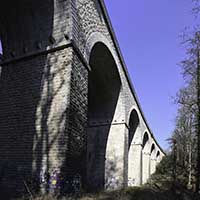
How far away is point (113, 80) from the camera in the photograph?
1208 centimetres

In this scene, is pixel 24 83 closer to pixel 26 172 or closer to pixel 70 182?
pixel 26 172

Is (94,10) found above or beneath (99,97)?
above

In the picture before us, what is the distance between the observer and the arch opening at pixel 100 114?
11820 millimetres

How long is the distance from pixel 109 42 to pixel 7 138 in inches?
224

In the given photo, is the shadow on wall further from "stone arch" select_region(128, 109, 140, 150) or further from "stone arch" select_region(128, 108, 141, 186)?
"stone arch" select_region(128, 109, 140, 150)

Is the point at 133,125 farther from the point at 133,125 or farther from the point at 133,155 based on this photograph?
the point at 133,155

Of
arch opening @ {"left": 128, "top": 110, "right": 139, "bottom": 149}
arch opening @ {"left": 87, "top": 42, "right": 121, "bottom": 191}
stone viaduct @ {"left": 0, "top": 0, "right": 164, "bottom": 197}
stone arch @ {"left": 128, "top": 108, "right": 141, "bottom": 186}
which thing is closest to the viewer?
stone viaduct @ {"left": 0, "top": 0, "right": 164, "bottom": 197}

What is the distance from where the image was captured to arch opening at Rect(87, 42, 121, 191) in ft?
38.8

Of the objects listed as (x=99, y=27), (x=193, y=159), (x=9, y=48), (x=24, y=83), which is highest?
(x=99, y=27)

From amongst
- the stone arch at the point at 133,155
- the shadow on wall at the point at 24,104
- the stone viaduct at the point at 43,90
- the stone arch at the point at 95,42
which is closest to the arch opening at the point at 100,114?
the stone arch at the point at 95,42

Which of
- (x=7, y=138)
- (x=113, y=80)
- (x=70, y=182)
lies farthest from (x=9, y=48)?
(x=113, y=80)

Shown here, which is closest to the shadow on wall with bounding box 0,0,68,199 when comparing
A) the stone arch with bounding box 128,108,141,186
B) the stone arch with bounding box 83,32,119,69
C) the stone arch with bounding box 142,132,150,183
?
the stone arch with bounding box 83,32,119,69

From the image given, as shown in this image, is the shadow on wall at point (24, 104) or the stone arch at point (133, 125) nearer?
the shadow on wall at point (24, 104)

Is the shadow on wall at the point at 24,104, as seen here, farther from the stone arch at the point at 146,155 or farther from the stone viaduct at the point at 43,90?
the stone arch at the point at 146,155
